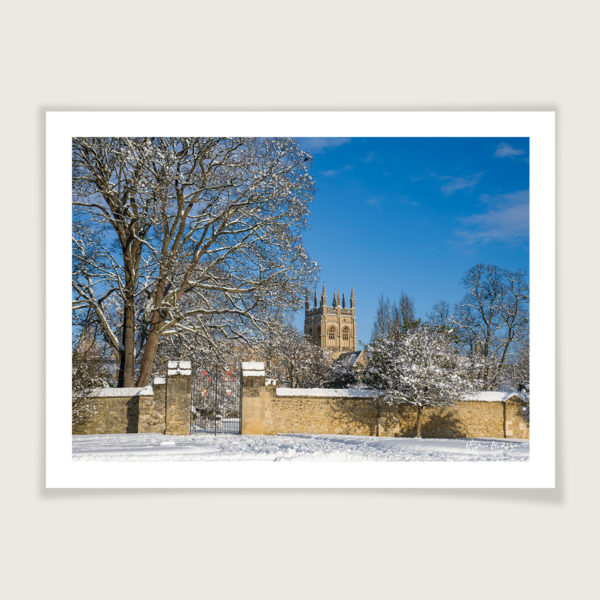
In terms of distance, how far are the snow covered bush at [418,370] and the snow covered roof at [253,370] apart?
11.7 feet

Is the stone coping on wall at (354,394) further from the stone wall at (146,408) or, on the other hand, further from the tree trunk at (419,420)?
the stone wall at (146,408)

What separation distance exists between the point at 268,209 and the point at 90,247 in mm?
4243

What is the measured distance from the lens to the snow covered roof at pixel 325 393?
14.6m

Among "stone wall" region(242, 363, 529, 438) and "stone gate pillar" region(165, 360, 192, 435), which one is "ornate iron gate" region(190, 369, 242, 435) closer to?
"stone gate pillar" region(165, 360, 192, 435)

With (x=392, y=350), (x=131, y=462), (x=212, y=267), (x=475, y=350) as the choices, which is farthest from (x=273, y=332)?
(x=475, y=350)

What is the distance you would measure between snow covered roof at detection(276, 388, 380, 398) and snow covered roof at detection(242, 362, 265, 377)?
1.68 metres

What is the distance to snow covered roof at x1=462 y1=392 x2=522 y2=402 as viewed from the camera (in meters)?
15.4

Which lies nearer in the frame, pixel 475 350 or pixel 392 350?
pixel 392 350

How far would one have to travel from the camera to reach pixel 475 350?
2230 centimetres

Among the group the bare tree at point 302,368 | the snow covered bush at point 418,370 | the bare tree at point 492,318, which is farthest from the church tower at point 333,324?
the snow covered bush at point 418,370

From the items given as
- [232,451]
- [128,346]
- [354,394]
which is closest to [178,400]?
[128,346]
